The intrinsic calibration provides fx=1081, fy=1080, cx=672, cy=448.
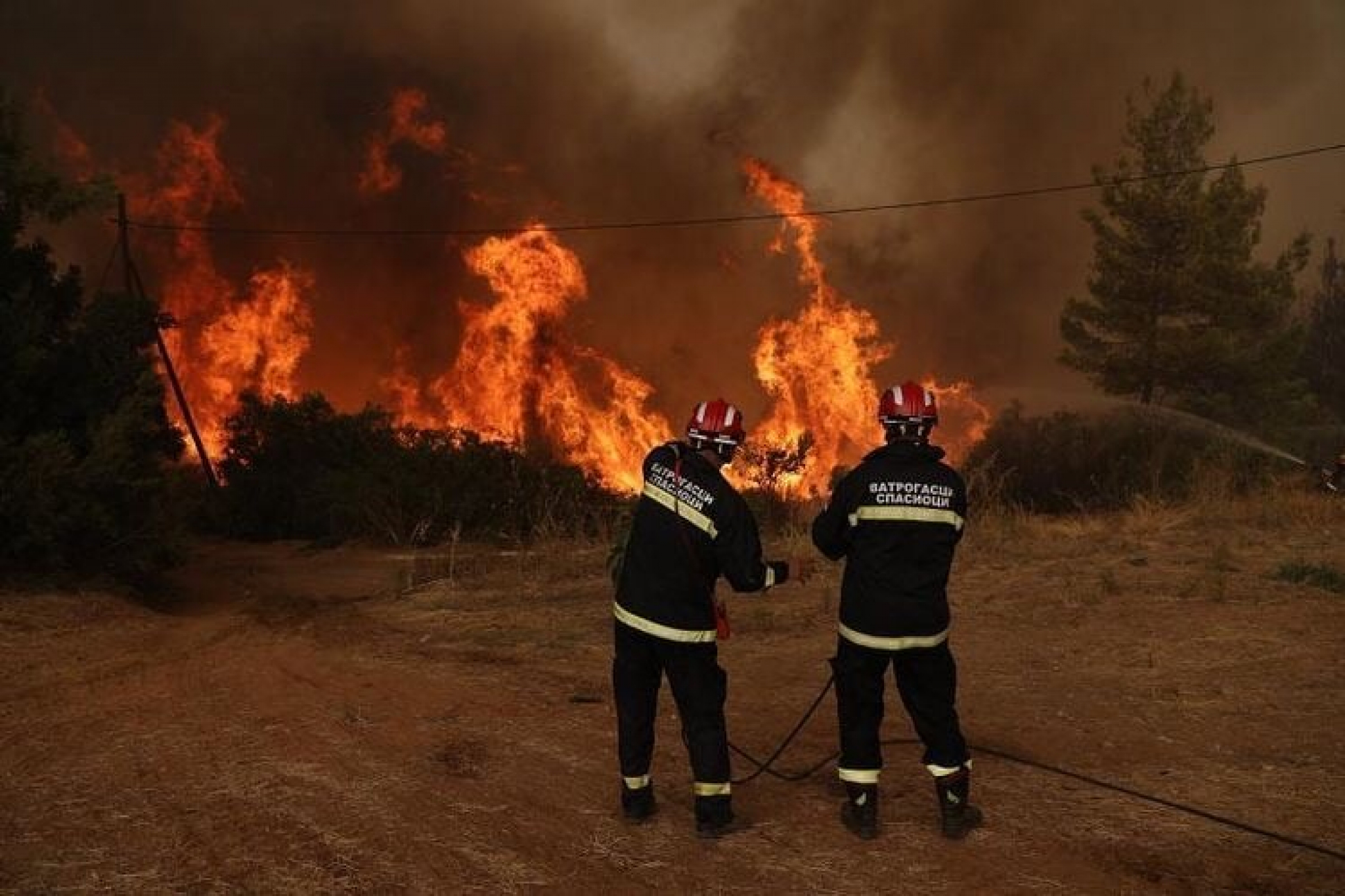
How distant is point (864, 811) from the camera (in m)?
4.99

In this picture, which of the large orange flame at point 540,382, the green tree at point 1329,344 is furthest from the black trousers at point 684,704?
the green tree at point 1329,344

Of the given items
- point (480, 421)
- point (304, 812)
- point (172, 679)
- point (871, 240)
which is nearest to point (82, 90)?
point (480, 421)

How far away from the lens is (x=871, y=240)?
124 feet

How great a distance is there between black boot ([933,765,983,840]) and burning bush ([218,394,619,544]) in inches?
413

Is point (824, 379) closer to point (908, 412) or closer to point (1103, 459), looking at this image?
point (1103, 459)

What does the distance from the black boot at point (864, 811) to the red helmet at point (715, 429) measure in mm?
1675

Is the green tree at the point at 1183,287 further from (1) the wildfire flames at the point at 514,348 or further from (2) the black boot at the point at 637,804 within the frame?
(2) the black boot at the point at 637,804

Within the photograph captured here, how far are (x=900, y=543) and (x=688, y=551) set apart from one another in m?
0.96

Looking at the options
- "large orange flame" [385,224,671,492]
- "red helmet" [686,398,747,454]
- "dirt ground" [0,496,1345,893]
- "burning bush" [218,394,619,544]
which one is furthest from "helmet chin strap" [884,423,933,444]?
"large orange flame" [385,224,671,492]

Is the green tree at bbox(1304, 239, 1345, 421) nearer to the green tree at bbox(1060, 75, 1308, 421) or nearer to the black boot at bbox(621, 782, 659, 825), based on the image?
the green tree at bbox(1060, 75, 1308, 421)

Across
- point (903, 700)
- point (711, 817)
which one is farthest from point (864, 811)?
point (711, 817)

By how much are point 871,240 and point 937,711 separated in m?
34.3

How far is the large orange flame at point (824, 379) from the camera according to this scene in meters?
28.6

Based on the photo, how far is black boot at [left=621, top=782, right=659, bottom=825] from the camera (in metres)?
5.13
